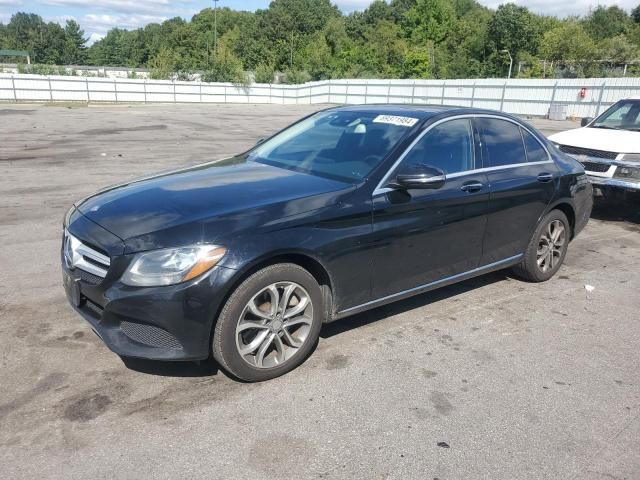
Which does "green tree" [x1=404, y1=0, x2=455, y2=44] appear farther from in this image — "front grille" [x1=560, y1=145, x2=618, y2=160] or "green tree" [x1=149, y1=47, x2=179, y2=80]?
"front grille" [x1=560, y1=145, x2=618, y2=160]

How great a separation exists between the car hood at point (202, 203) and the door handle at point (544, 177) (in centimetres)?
228

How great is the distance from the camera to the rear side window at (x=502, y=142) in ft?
15.5

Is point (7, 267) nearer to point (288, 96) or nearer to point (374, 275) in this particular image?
point (374, 275)

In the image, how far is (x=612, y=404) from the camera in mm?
3381

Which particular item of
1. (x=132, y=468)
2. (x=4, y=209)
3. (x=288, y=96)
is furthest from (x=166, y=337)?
(x=288, y=96)

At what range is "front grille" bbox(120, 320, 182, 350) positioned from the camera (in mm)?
3117

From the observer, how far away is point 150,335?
123 inches

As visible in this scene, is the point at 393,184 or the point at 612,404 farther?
the point at 393,184

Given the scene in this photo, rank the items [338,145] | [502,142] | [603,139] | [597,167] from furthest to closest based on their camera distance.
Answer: [603,139]
[597,167]
[502,142]
[338,145]

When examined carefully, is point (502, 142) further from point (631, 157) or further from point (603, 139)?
point (603, 139)

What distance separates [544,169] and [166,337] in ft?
12.6

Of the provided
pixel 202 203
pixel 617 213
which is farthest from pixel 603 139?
pixel 202 203

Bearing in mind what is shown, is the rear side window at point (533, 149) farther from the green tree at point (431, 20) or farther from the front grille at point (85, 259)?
the green tree at point (431, 20)

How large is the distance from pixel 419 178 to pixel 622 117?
691 centimetres
